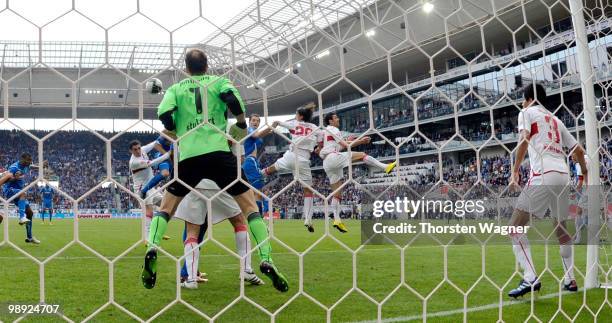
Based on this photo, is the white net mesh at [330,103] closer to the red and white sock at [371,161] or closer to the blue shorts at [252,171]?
the red and white sock at [371,161]

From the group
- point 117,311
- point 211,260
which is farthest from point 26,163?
point 117,311

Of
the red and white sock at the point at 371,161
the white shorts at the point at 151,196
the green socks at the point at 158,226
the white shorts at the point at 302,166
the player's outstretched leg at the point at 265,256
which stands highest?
the red and white sock at the point at 371,161

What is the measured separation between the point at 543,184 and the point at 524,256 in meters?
0.52

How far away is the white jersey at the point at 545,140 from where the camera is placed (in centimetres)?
330

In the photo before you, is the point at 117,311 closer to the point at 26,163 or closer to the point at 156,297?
the point at 156,297

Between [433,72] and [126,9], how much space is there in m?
1.44

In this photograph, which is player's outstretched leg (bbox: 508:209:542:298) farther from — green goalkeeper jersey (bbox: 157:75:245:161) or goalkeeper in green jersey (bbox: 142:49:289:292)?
green goalkeeper jersey (bbox: 157:75:245:161)

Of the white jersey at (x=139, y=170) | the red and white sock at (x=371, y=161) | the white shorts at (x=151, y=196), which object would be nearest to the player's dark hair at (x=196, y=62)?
the white shorts at (x=151, y=196)

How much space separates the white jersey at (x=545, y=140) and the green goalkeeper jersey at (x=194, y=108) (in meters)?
1.99

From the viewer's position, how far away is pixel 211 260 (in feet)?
17.6

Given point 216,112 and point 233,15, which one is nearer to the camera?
point 233,15

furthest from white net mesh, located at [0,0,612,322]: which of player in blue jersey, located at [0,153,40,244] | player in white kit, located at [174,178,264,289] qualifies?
player in blue jersey, located at [0,153,40,244]

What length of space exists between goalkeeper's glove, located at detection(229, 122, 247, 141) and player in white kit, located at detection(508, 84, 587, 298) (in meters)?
1.95

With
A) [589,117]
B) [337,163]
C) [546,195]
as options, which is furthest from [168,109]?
[589,117]
